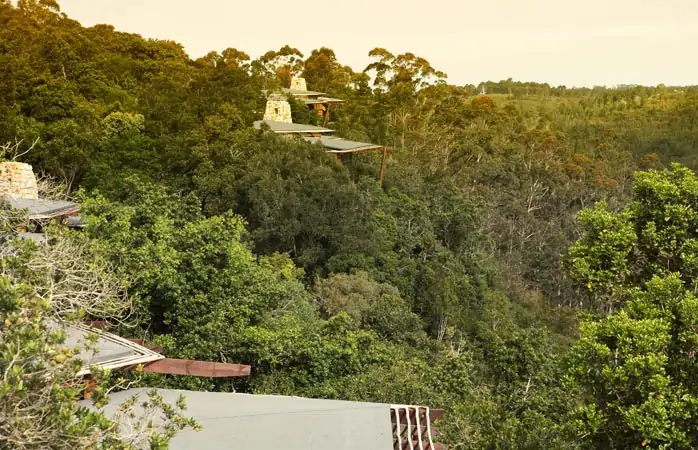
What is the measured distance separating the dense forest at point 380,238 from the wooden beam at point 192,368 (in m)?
1.22

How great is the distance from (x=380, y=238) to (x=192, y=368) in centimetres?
1385

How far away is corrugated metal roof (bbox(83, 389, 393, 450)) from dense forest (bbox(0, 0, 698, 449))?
168cm

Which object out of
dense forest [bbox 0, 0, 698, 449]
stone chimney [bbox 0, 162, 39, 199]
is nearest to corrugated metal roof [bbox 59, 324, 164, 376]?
dense forest [bbox 0, 0, 698, 449]

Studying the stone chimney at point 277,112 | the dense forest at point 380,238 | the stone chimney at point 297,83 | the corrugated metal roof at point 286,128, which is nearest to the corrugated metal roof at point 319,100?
the dense forest at point 380,238

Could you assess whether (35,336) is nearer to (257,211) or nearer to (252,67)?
(257,211)

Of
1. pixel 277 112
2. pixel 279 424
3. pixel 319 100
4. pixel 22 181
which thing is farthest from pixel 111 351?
pixel 319 100

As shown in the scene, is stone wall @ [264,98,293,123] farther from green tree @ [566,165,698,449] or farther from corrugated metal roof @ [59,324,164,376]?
green tree @ [566,165,698,449]

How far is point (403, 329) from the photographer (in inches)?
674

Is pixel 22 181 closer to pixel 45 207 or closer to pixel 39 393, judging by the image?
pixel 45 207

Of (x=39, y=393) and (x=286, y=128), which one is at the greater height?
(x=286, y=128)

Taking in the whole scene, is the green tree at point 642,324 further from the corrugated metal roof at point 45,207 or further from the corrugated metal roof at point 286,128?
the corrugated metal roof at point 286,128

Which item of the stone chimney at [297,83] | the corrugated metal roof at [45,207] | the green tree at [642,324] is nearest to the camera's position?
the green tree at [642,324]

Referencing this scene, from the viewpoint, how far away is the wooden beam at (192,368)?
747cm

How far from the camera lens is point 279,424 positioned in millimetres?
6371
